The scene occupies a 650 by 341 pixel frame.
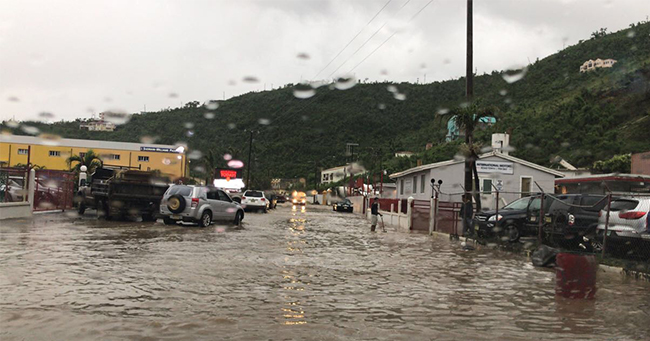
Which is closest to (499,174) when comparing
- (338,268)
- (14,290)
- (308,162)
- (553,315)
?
(338,268)

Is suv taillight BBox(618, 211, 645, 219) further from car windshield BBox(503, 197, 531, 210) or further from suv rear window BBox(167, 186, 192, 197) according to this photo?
suv rear window BBox(167, 186, 192, 197)

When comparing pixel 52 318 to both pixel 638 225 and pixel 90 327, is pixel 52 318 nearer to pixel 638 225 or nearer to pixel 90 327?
pixel 90 327

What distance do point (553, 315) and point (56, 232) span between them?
15.2 metres

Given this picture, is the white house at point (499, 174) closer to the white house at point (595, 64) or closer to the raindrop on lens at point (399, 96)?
the white house at point (595, 64)

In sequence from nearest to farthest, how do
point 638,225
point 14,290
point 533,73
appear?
1. point 14,290
2. point 638,225
3. point 533,73

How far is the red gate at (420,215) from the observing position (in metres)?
29.2

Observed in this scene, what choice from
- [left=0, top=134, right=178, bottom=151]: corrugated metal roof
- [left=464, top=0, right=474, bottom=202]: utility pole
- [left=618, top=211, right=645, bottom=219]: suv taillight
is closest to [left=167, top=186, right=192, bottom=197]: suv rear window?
[left=464, top=0, right=474, bottom=202]: utility pole

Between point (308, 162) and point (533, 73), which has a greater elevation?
point (533, 73)

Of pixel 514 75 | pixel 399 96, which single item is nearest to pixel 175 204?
pixel 514 75

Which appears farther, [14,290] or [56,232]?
[56,232]

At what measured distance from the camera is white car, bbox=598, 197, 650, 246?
545 inches

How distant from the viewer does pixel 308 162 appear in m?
106

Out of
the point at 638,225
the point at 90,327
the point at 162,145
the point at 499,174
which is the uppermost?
the point at 162,145

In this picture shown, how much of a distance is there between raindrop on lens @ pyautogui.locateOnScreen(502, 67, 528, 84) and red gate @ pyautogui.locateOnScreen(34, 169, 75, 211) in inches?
2392
